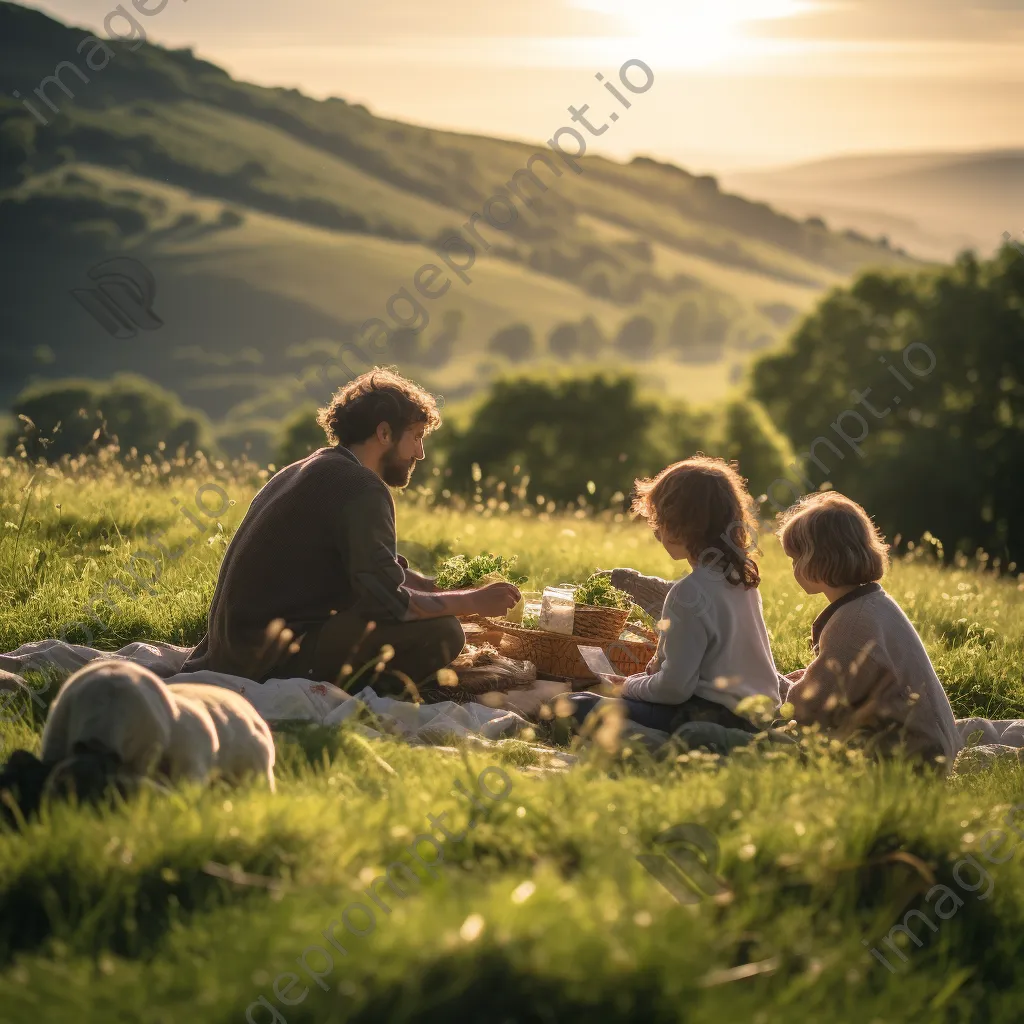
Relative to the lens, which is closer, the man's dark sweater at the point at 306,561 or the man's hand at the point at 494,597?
the man's dark sweater at the point at 306,561

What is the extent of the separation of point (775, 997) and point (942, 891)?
3.61 feet

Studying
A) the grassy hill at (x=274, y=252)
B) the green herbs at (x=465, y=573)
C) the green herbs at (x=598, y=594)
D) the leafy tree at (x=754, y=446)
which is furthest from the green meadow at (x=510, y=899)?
the grassy hill at (x=274, y=252)

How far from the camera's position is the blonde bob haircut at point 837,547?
5.44m

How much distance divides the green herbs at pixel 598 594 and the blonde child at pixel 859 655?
4.87ft

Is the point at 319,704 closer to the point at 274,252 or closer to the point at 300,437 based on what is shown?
the point at 300,437

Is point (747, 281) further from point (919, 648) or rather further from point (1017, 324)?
point (919, 648)

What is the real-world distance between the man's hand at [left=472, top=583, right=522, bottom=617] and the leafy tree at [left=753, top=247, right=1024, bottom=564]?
22.2m

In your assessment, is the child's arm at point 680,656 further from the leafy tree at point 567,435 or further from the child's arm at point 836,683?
the leafy tree at point 567,435

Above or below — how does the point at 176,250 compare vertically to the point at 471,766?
above

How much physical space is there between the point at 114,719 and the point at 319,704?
2173 millimetres

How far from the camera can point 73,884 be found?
324 cm

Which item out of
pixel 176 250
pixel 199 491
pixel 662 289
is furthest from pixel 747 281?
pixel 199 491

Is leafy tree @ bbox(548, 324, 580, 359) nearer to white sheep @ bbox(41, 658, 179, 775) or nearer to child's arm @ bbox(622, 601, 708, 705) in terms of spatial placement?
child's arm @ bbox(622, 601, 708, 705)

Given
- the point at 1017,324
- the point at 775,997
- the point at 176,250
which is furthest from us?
the point at 176,250
